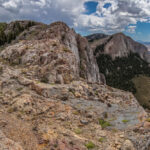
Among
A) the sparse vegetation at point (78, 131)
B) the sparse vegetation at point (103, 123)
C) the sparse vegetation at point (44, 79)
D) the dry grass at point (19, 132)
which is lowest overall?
the sparse vegetation at point (103, 123)

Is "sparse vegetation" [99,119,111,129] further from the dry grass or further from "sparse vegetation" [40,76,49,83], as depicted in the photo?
"sparse vegetation" [40,76,49,83]

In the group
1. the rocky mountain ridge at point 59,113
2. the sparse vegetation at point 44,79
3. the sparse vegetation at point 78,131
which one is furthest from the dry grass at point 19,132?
the sparse vegetation at point 44,79

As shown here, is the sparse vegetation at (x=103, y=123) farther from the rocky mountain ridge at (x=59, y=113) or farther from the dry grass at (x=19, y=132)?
the dry grass at (x=19, y=132)

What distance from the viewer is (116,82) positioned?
595ft

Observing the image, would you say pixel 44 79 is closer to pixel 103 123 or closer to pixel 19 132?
pixel 103 123

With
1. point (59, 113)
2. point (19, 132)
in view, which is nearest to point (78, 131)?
point (59, 113)

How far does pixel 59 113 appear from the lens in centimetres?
1683

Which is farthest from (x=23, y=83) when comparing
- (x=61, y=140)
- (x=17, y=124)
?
(x=61, y=140)

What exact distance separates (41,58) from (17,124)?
1921 centimetres

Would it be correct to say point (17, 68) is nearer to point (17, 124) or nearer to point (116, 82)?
point (17, 124)

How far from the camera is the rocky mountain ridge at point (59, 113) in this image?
40.7ft

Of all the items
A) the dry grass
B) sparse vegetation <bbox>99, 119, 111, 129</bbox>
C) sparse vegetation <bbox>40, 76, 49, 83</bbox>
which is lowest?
sparse vegetation <bbox>99, 119, 111, 129</bbox>

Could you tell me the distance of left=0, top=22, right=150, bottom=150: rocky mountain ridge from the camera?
489 inches

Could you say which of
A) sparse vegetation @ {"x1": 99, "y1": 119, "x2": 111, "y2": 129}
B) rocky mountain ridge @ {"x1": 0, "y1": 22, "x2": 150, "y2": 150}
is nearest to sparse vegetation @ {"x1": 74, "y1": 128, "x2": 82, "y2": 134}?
rocky mountain ridge @ {"x1": 0, "y1": 22, "x2": 150, "y2": 150}
